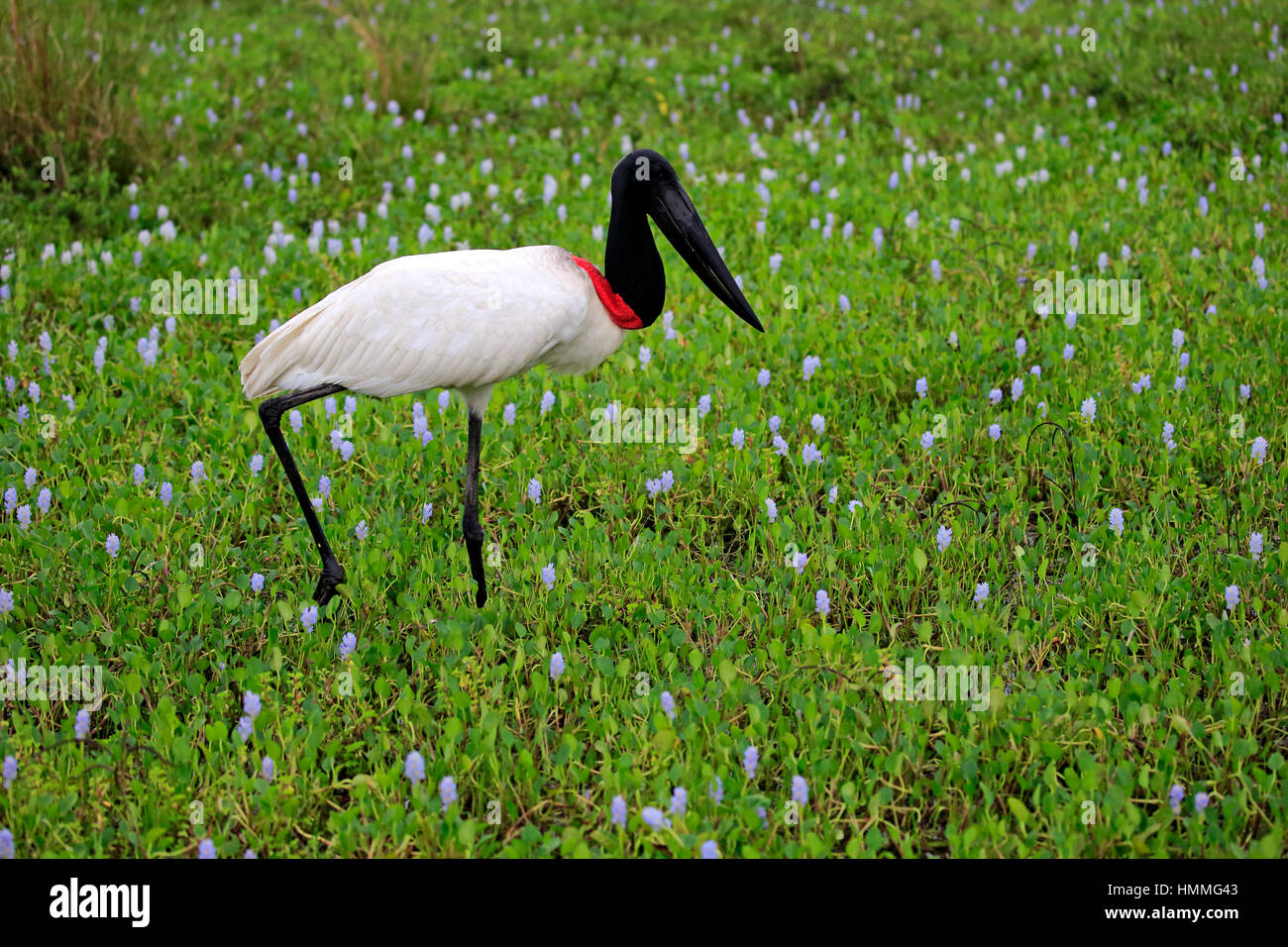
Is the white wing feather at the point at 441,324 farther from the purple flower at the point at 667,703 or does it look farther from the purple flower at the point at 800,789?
the purple flower at the point at 800,789

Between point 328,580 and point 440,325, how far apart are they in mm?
1197

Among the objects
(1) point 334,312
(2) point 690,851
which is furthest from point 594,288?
(2) point 690,851

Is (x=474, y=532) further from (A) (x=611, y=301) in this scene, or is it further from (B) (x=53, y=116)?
(B) (x=53, y=116)

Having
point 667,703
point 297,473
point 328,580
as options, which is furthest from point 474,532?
point 667,703

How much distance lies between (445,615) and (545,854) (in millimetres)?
1415

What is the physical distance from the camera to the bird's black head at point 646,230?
4.89 meters

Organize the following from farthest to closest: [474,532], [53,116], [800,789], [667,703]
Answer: [53,116] → [474,532] → [667,703] → [800,789]

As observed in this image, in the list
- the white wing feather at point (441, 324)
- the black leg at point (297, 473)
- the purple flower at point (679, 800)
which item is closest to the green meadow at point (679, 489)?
the purple flower at point (679, 800)

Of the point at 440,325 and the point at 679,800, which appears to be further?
the point at 440,325

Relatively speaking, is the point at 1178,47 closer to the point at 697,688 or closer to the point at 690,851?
the point at 697,688

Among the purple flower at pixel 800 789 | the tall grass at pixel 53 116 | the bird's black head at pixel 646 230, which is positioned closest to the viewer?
the purple flower at pixel 800 789

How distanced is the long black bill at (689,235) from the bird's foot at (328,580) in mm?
1980

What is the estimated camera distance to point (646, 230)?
498 centimetres

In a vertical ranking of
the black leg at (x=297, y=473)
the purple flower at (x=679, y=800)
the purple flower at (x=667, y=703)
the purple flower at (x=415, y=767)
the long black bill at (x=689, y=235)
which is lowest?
the purple flower at (x=679, y=800)
